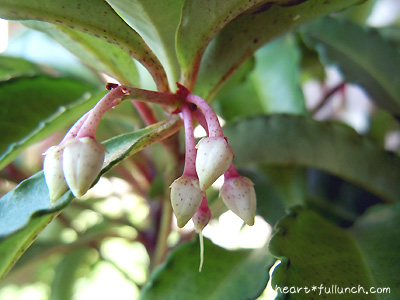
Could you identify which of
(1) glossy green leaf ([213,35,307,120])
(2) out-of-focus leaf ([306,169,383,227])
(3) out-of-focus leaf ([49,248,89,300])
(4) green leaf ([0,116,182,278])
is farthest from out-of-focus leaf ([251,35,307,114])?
(3) out-of-focus leaf ([49,248,89,300])

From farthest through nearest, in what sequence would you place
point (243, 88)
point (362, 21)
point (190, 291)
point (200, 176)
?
point (362, 21)
point (243, 88)
point (190, 291)
point (200, 176)

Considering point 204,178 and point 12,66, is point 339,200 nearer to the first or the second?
point 204,178

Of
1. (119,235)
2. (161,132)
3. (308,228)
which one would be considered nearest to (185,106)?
(161,132)

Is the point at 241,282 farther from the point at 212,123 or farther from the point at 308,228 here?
the point at 212,123

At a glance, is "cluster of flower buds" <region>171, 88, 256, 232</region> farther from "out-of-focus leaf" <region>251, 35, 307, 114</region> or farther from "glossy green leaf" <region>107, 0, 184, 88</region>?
"out-of-focus leaf" <region>251, 35, 307, 114</region>

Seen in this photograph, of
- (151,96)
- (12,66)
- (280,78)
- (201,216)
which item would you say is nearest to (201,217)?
(201,216)
